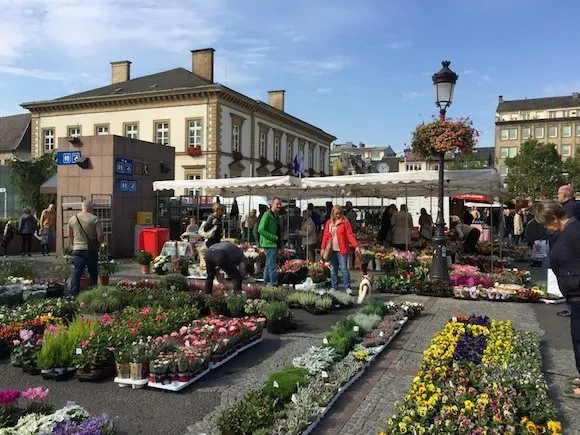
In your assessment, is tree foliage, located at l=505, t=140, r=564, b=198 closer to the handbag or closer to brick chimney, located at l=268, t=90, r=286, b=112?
brick chimney, located at l=268, t=90, r=286, b=112

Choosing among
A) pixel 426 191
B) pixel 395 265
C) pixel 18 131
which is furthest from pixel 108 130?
pixel 395 265

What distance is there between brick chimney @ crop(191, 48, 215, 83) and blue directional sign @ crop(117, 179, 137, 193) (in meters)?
29.2

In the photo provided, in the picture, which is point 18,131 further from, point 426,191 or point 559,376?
point 559,376

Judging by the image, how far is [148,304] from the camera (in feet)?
27.9

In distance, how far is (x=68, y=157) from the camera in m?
18.3

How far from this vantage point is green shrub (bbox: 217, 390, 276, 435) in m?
4.20

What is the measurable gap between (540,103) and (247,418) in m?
123

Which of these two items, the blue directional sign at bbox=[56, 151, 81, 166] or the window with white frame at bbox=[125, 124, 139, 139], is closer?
the blue directional sign at bbox=[56, 151, 81, 166]

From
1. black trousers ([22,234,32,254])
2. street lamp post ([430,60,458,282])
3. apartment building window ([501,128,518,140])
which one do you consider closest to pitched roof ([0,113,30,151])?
black trousers ([22,234,32,254])

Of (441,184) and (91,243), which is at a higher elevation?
(441,184)

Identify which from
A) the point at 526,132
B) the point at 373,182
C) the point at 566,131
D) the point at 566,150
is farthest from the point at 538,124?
the point at 373,182

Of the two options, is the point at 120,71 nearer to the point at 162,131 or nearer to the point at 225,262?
the point at 162,131

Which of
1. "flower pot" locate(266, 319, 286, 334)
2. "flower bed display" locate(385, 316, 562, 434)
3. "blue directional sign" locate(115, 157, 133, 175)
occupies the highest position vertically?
"blue directional sign" locate(115, 157, 133, 175)

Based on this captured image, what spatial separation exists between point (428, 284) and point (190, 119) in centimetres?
3517
